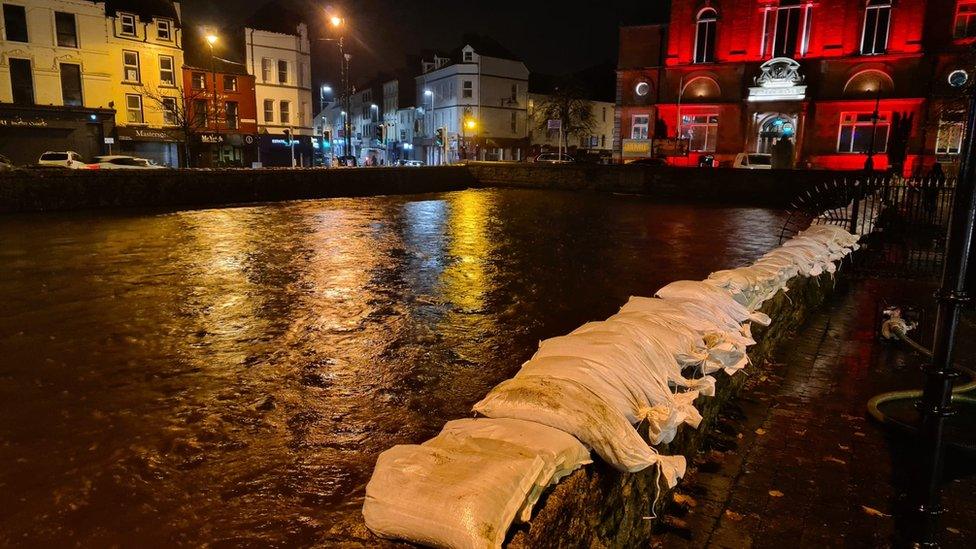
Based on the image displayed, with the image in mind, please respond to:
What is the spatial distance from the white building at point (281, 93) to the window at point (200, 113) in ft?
14.5

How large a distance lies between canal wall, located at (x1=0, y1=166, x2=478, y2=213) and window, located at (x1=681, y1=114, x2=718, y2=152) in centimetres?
2092

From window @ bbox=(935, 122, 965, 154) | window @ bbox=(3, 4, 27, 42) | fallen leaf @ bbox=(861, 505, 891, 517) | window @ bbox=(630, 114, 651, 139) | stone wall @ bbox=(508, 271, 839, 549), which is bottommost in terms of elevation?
fallen leaf @ bbox=(861, 505, 891, 517)

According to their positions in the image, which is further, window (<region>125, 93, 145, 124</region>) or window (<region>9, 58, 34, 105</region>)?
window (<region>125, 93, 145, 124</region>)

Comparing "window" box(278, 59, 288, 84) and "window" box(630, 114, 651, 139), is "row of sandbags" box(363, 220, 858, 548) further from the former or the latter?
"window" box(278, 59, 288, 84)

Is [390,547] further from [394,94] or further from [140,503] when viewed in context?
[394,94]

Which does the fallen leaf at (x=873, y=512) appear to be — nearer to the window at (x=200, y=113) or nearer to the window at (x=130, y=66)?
the window at (x=130, y=66)

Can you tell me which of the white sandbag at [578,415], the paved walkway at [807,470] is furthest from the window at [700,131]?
the white sandbag at [578,415]

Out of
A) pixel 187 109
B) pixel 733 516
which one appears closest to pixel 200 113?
pixel 187 109

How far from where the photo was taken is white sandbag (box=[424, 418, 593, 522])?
7.11 ft

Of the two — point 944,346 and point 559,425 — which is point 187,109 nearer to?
point 559,425

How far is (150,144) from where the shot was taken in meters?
38.6

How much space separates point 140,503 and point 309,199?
866 inches

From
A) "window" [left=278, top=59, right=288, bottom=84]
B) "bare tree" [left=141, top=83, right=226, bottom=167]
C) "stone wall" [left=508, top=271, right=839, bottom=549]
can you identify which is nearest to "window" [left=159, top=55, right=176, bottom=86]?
"bare tree" [left=141, top=83, right=226, bottom=167]

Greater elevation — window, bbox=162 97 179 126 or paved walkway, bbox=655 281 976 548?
window, bbox=162 97 179 126
